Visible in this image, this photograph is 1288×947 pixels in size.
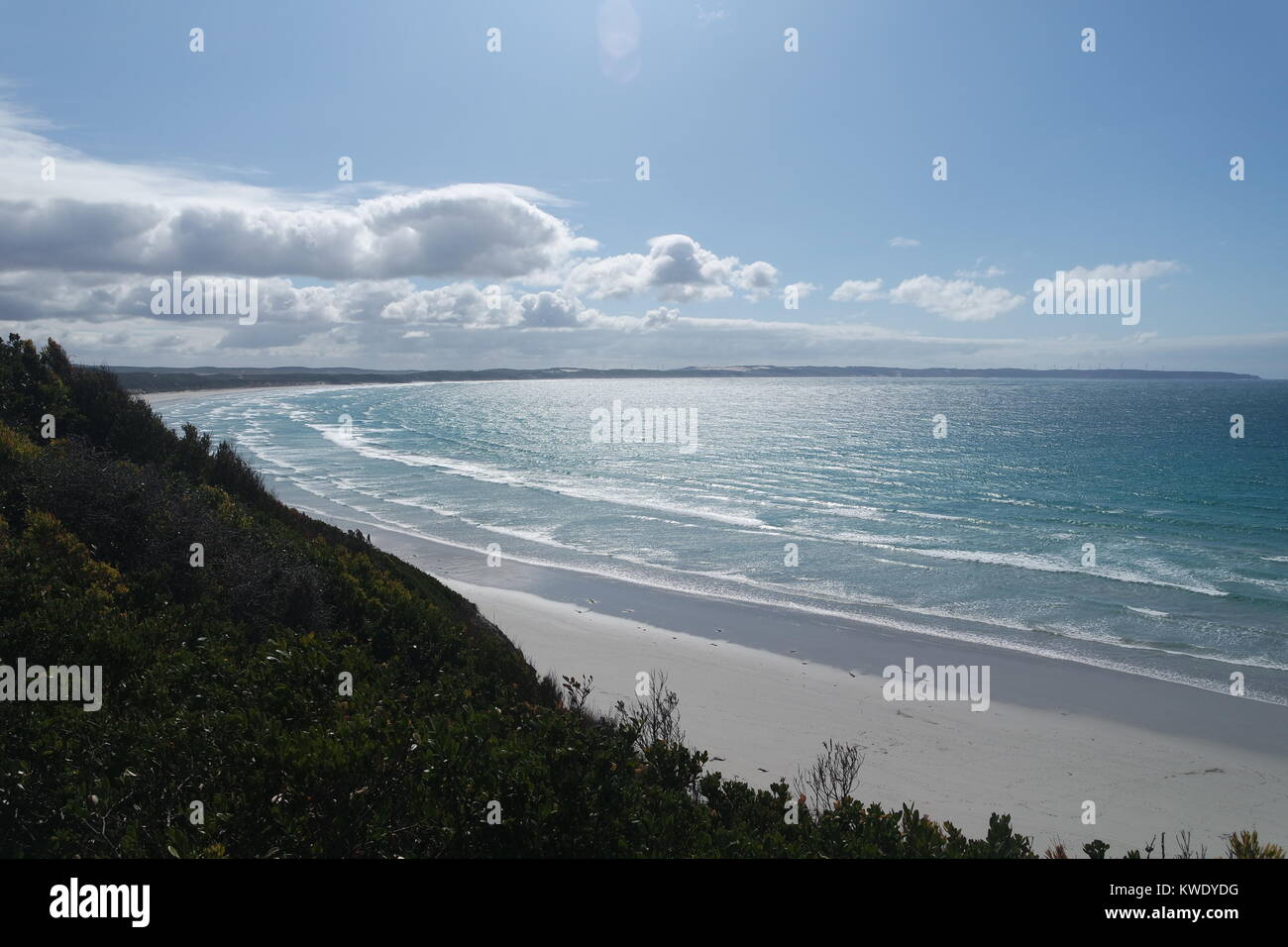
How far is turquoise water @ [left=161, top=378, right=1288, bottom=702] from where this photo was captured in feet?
64.2

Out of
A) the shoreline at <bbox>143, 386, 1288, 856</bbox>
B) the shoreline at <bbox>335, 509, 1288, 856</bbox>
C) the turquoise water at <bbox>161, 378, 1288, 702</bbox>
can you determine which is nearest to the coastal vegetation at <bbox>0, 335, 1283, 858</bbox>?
the shoreline at <bbox>335, 509, 1288, 856</bbox>

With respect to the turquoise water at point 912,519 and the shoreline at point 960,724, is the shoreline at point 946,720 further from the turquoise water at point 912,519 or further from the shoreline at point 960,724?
the turquoise water at point 912,519

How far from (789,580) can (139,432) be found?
1626cm

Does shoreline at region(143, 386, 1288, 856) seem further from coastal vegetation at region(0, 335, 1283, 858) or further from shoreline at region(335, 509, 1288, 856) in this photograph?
coastal vegetation at region(0, 335, 1283, 858)

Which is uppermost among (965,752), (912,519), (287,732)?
(287,732)

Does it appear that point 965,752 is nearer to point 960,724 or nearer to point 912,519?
point 960,724

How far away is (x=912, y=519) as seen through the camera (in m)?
32.3

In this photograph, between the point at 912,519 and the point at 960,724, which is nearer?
the point at 960,724

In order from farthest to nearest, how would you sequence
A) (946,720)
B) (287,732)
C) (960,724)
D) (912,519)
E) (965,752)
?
(912,519), (946,720), (960,724), (965,752), (287,732)

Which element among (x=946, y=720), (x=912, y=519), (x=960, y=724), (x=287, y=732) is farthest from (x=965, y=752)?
(x=912, y=519)

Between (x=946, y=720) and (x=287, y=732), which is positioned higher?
(x=287, y=732)

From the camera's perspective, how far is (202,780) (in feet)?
16.8
